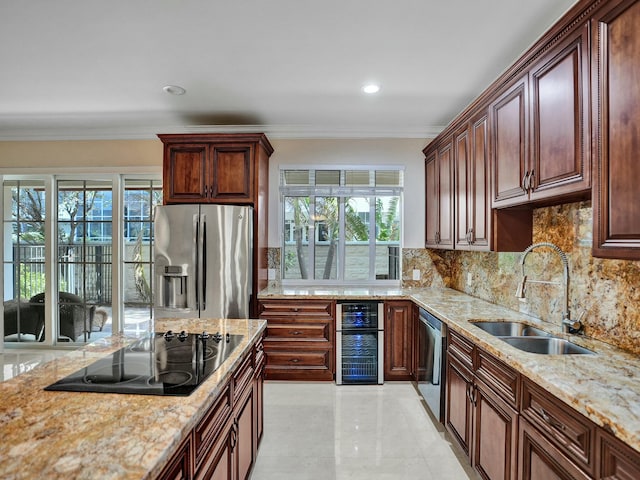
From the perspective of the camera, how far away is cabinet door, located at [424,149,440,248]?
368 centimetres

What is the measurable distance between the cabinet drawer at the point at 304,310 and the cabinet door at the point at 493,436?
5.39ft

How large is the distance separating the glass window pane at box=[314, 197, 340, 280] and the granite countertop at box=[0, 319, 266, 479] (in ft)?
9.32

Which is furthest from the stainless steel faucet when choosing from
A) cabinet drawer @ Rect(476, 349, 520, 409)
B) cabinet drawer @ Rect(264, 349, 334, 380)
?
cabinet drawer @ Rect(264, 349, 334, 380)

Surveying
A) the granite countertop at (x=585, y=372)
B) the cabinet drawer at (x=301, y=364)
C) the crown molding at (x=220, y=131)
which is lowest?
the cabinet drawer at (x=301, y=364)

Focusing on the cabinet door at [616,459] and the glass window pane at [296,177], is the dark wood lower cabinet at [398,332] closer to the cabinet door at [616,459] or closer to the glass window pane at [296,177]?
the glass window pane at [296,177]

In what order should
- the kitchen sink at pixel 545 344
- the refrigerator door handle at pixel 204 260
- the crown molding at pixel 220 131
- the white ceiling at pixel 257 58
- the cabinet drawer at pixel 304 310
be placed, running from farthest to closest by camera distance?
the crown molding at pixel 220 131, the cabinet drawer at pixel 304 310, the refrigerator door handle at pixel 204 260, the white ceiling at pixel 257 58, the kitchen sink at pixel 545 344

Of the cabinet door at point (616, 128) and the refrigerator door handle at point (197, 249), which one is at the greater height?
the cabinet door at point (616, 128)

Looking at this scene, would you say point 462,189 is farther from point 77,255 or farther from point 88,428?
point 77,255

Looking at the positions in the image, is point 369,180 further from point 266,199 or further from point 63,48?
point 63,48

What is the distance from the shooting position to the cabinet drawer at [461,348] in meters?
2.12

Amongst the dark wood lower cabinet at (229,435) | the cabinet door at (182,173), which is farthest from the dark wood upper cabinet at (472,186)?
the cabinet door at (182,173)

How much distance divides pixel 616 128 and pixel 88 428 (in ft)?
6.80

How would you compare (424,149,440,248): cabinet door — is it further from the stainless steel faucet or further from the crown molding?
the stainless steel faucet

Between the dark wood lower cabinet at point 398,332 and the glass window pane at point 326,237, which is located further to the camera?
the glass window pane at point 326,237
